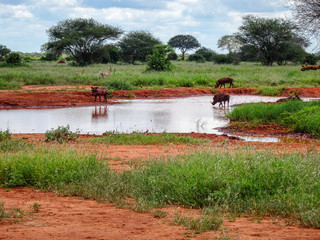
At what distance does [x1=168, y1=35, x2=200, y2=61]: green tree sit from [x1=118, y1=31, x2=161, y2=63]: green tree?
2905 centimetres

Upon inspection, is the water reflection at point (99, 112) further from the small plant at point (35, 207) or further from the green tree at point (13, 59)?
the green tree at point (13, 59)

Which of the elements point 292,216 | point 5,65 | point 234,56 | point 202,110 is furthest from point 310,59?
point 292,216

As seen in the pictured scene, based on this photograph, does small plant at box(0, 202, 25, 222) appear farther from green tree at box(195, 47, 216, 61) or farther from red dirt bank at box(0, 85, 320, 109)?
green tree at box(195, 47, 216, 61)

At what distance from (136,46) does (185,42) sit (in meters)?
32.4

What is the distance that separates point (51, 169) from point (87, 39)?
49655mm

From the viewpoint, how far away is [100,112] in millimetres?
18875

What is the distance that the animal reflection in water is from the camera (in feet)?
57.9

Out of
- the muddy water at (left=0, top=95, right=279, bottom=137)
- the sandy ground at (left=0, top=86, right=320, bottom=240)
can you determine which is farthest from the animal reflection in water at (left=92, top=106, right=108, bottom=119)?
the sandy ground at (left=0, top=86, right=320, bottom=240)

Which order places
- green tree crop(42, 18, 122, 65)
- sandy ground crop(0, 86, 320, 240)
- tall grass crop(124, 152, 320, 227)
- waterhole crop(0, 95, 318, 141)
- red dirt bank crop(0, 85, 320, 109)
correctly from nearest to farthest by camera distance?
sandy ground crop(0, 86, 320, 240) → tall grass crop(124, 152, 320, 227) → waterhole crop(0, 95, 318, 141) → red dirt bank crop(0, 85, 320, 109) → green tree crop(42, 18, 122, 65)

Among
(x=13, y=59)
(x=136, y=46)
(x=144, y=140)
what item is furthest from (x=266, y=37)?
(x=144, y=140)

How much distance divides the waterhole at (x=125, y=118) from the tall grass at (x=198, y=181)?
6.19 metres

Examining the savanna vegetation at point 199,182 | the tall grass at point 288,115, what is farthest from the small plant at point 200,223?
the tall grass at point 288,115

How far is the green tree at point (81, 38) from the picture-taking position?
175 ft

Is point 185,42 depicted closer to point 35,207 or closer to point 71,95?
point 71,95
